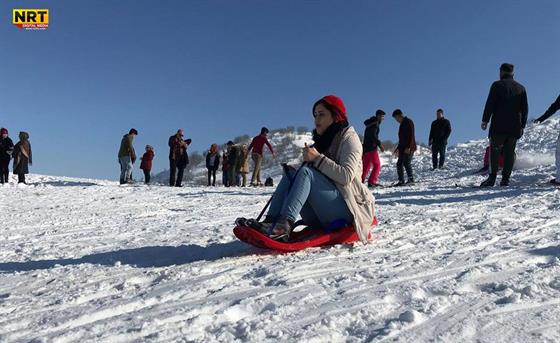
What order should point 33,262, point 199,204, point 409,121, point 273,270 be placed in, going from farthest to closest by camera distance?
1. point 409,121
2. point 199,204
3. point 33,262
4. point 273,270

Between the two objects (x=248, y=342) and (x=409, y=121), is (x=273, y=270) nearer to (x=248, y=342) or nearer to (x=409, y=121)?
(x=248, y=342)

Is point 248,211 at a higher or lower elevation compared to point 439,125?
lower

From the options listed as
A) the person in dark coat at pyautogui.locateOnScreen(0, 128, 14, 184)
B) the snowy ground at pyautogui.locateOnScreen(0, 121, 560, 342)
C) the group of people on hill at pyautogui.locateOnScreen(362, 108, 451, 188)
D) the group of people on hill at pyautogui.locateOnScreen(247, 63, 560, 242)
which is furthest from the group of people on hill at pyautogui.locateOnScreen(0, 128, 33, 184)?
the group of people on hill at pyautogui.locateOnScreen(247, 63, 560, 242)

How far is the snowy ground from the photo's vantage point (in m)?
1.78

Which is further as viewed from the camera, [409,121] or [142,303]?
[409,121]

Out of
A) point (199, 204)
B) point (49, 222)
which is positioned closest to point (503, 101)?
point (199, 204)

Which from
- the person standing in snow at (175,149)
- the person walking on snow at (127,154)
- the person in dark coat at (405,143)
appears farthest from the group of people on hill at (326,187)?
the person walking on snow at (127,154)

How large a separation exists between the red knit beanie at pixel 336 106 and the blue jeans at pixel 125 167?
33.8 feet

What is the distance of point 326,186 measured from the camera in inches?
124

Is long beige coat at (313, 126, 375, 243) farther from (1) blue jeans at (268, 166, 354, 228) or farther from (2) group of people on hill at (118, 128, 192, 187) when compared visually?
(2) group of people on hill at (118, 128, 192, 187)

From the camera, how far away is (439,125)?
13.4 m

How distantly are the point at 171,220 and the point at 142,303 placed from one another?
3438 millimetres

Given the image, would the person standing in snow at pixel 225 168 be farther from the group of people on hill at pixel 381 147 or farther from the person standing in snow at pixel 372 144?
the person standing in snow at pixel 372 144

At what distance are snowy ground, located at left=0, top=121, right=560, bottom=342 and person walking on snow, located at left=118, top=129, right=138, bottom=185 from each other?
7671 millimetres
